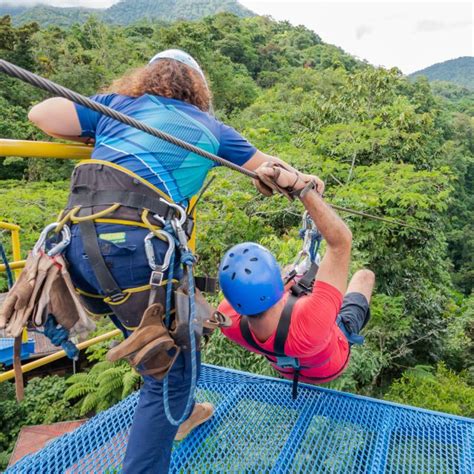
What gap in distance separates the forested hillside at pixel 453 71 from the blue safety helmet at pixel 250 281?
13657 cm

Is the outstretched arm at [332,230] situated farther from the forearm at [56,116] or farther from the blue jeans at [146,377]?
the forearm at [56,116]

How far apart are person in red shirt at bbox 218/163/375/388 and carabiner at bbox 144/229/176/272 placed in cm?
55

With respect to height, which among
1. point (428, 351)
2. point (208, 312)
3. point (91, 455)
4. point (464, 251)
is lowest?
point (464, 251)

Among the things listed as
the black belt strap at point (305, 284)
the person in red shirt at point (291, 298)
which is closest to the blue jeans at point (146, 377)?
the person in red shirt at point (291, 298)

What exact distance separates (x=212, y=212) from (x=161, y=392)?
15.8ft

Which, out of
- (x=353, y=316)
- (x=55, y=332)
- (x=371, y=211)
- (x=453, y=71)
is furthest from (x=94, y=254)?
(x=453, y=71)

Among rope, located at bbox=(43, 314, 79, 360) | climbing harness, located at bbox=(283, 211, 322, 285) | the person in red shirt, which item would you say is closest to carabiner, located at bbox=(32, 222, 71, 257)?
rope, located at bbox=(43, 314, 79, 360)

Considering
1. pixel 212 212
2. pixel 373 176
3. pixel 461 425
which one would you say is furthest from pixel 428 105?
pixel 461 425

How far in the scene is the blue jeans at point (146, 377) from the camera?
56.3 inches

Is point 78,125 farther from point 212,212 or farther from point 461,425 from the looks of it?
point 212,212

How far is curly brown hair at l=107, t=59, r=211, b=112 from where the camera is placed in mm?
1607

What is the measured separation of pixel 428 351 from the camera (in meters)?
7.39

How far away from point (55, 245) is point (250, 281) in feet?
2.78

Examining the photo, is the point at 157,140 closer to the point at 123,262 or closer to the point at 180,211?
the point at 180,211
